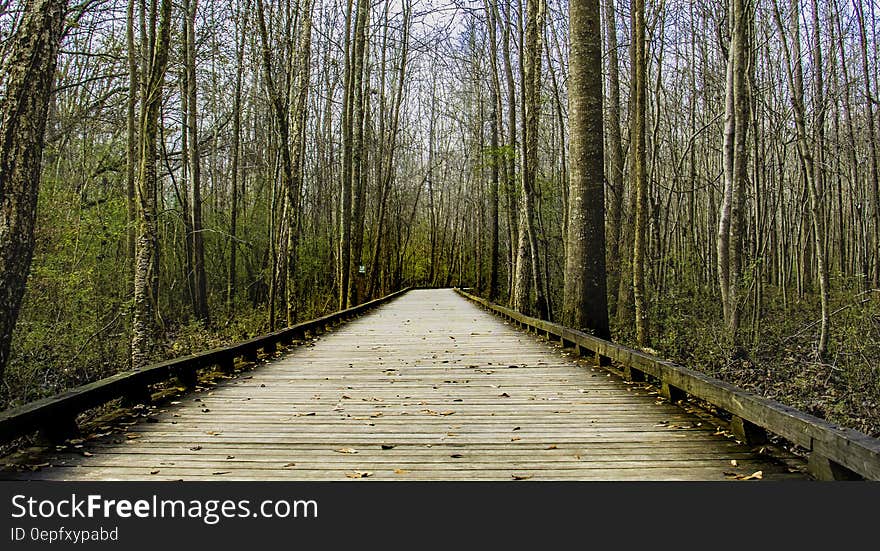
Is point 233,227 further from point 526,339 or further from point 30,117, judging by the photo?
point 30,117

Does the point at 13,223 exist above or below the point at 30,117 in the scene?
below

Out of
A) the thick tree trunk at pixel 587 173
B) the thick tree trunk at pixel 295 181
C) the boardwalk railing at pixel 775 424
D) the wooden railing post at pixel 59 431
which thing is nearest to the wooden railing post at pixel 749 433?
the boardwalk railing at pixel 775 424

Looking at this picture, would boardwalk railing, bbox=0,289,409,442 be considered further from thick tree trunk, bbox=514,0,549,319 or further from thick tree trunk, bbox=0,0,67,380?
thick tree trunk, bbox=514,0,549,319

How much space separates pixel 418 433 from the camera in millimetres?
4531

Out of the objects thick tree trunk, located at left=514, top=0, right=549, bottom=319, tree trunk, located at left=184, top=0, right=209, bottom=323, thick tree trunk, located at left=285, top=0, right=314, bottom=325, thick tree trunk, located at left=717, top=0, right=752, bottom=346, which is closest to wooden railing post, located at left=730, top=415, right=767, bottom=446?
thick tree trunk, located at left=717, top=0, right=752, bottom=346

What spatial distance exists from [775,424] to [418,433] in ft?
7.51

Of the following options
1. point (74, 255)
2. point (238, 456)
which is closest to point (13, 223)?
point (238, 456)

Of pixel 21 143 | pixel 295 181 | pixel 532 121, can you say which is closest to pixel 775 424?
pixel 21 143

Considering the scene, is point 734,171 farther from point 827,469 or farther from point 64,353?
point 64,353

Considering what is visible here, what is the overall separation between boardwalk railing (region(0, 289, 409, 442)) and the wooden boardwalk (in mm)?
214

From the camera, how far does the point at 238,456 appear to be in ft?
12.8

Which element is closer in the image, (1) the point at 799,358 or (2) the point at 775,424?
(2) the point at 775,424

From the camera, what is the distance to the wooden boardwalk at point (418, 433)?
361 cm
